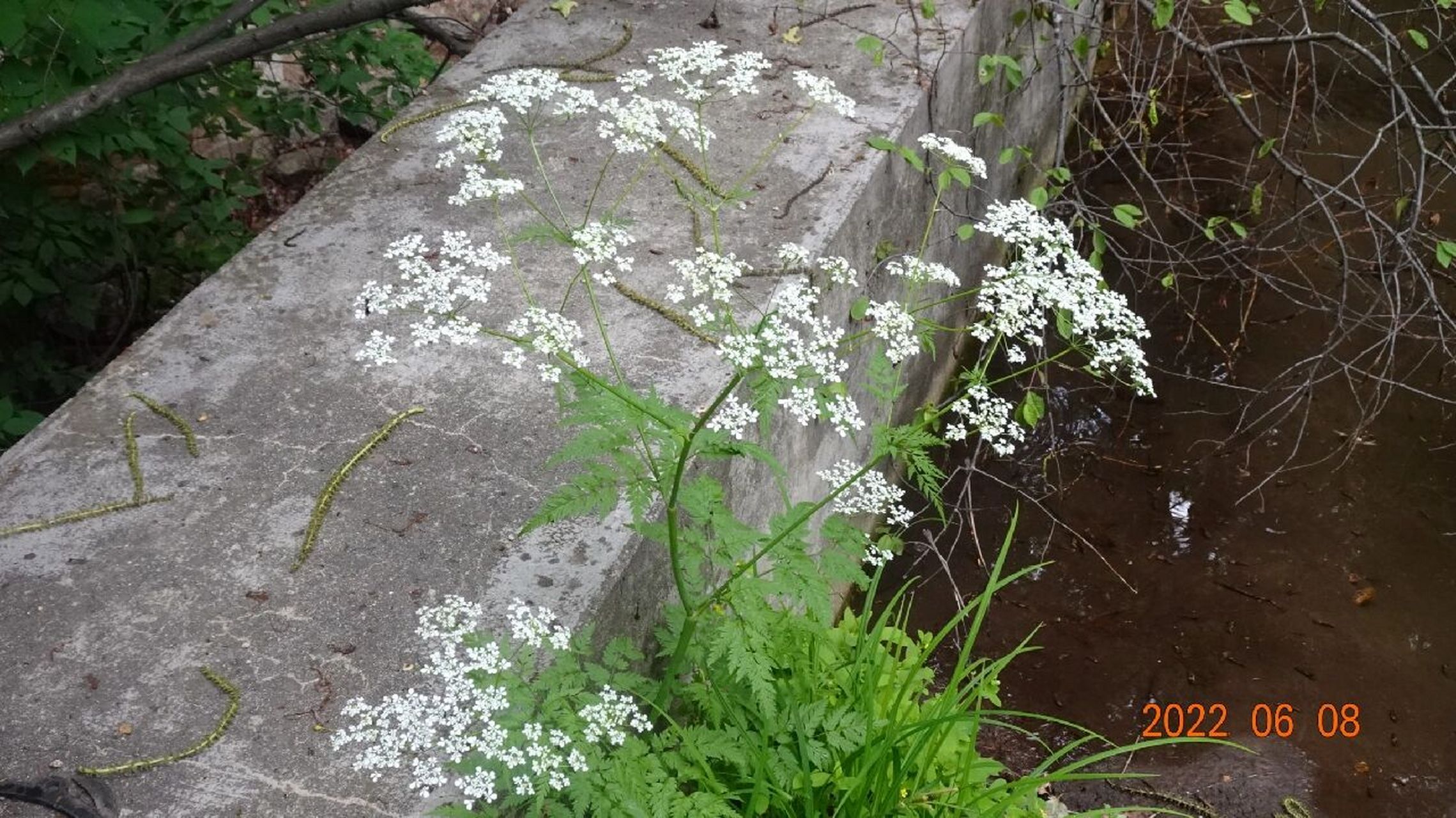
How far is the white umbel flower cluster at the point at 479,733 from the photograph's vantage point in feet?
5.83

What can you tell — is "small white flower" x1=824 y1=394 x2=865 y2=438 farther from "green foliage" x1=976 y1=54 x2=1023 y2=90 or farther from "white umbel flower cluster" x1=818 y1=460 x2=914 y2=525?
"green foliage" x1=976 y1=54 x2=1023 y2=90

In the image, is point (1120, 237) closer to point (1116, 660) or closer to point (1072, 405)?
point (1072, 405)

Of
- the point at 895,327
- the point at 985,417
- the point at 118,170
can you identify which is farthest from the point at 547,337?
the point at 118,170

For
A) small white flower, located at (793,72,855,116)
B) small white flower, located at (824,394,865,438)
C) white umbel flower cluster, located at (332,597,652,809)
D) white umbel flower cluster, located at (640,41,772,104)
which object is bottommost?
white umbel flower cluster, located at (332,597,652,809)

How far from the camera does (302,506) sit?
2490 mm

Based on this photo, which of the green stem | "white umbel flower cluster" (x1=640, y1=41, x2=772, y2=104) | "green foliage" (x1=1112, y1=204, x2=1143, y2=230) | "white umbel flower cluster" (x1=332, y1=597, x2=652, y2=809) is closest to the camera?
"white umbel flower cluster" (x1=332, y1=597, x2=652, y2=809)

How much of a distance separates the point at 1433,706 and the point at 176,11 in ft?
15.5

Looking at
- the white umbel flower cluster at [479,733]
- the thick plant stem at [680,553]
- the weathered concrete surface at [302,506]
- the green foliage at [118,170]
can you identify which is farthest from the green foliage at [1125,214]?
the green foliage at [118,170]

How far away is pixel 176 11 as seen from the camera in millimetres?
3678

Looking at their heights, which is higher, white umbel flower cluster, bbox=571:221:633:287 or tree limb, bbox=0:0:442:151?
white umbel flower cluster, bbox=571:221:633:287

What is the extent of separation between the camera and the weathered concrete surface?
2.07m
